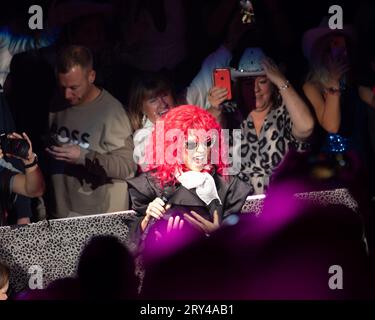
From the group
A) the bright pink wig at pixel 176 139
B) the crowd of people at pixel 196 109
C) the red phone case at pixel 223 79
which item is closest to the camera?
the bright pink wig at pixel 176 139

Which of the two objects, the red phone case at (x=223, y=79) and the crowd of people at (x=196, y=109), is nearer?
the crowd of people at (x=196, y=109)

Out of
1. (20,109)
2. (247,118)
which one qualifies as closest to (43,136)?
(20,109)

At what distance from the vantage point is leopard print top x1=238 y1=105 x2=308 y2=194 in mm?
4516

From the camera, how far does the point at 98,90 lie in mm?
4465

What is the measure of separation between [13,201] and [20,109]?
0.52m

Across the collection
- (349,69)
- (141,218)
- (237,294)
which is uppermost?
(349,69)

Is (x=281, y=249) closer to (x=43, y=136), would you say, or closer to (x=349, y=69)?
(x=349, y=69)

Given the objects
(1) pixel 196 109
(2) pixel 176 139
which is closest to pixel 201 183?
(2) pixel 176 139

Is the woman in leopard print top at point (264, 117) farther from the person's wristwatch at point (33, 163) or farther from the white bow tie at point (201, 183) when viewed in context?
the person's wristwatch at point (33, 163)

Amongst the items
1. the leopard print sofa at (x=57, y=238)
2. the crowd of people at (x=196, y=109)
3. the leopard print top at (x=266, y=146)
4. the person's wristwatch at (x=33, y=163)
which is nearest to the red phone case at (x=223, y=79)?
the crowd of people at (x=196, y=109)

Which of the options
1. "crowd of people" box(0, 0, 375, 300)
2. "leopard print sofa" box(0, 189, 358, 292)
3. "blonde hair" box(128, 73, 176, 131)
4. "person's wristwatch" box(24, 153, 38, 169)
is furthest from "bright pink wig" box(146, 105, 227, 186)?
"person's wristwatch" box(24, 153, 38, 169)

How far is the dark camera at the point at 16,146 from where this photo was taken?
4.47 meters

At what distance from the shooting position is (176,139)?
4297 mm

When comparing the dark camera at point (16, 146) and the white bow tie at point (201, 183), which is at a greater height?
the dark camera at point (16, 146)
